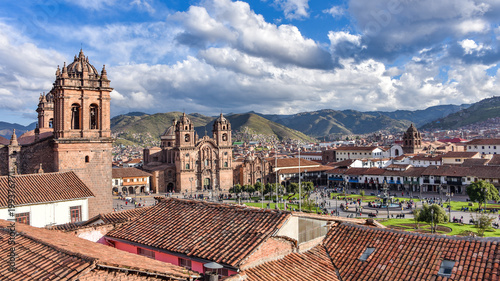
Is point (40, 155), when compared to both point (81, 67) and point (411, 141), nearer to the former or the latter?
point (81, 67)

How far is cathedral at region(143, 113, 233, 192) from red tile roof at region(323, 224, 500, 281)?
54.9m

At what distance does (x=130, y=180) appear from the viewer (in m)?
63.5

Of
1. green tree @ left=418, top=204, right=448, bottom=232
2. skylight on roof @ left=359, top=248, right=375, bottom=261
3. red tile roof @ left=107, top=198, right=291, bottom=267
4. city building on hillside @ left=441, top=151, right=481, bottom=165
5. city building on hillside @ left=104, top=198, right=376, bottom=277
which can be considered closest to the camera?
city building on hillside @ left=104, top=198, right=376, bottom=277

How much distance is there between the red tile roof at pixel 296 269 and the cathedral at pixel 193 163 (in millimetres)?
54867

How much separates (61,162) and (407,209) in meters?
36.4

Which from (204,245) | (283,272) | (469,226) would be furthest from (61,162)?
(469,226)

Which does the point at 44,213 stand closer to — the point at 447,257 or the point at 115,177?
the point at 447,257

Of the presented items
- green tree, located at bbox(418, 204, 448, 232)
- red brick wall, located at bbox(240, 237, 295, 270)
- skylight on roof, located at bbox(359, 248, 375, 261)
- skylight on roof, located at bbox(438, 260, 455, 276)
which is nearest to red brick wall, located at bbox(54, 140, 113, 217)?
red brick wall, located at bbox(240, 237, 295, 270)

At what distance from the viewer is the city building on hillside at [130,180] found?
6228cm

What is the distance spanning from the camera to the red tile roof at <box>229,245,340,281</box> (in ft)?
29.1

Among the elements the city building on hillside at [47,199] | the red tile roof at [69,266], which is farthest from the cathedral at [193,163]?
the red tile roof at [69,266]

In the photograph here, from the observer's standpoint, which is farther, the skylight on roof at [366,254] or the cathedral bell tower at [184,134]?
the cathedral bell tower at [184,134]

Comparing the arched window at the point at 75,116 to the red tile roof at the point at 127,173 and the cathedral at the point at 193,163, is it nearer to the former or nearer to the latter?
the red tile roof at the point at 127,173

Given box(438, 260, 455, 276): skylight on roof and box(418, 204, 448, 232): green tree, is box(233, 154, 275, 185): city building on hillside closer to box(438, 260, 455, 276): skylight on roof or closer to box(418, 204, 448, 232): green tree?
box(418, 204, 448, 232): green tree
